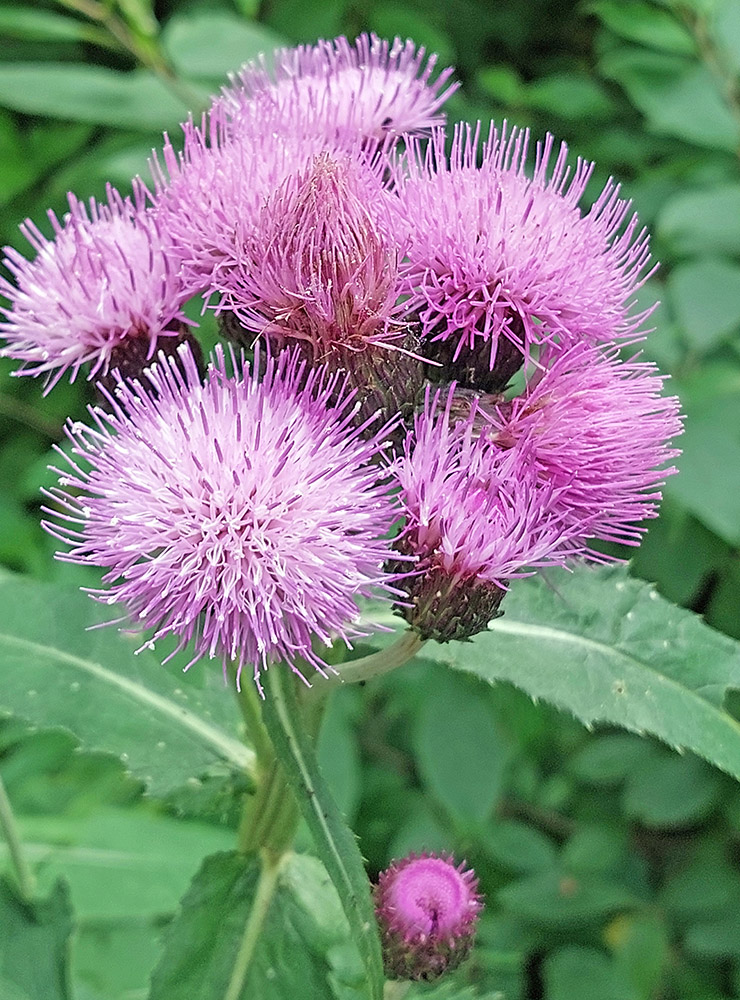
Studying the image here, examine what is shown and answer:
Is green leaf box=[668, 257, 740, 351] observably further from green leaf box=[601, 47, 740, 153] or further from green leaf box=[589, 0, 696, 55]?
green leaf box=[589, 0, 696, 55]

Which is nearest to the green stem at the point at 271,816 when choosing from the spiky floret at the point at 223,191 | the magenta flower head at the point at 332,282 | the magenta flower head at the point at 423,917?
the magenta flower head at the point at 423,917

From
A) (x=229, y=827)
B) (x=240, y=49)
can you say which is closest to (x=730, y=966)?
(x=229, y=827)

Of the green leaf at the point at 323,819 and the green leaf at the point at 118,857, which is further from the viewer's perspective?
the green leaf at the point at 118,857

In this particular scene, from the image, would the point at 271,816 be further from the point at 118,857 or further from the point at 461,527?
the point at 118,857

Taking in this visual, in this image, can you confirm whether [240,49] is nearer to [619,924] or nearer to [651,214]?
[651,214]

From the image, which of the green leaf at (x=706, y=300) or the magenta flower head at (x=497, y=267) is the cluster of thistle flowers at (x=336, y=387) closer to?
the magenta flower head at (x=497, y=267)

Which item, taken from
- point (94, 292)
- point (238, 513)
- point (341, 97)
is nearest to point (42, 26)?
point (341, 97)
